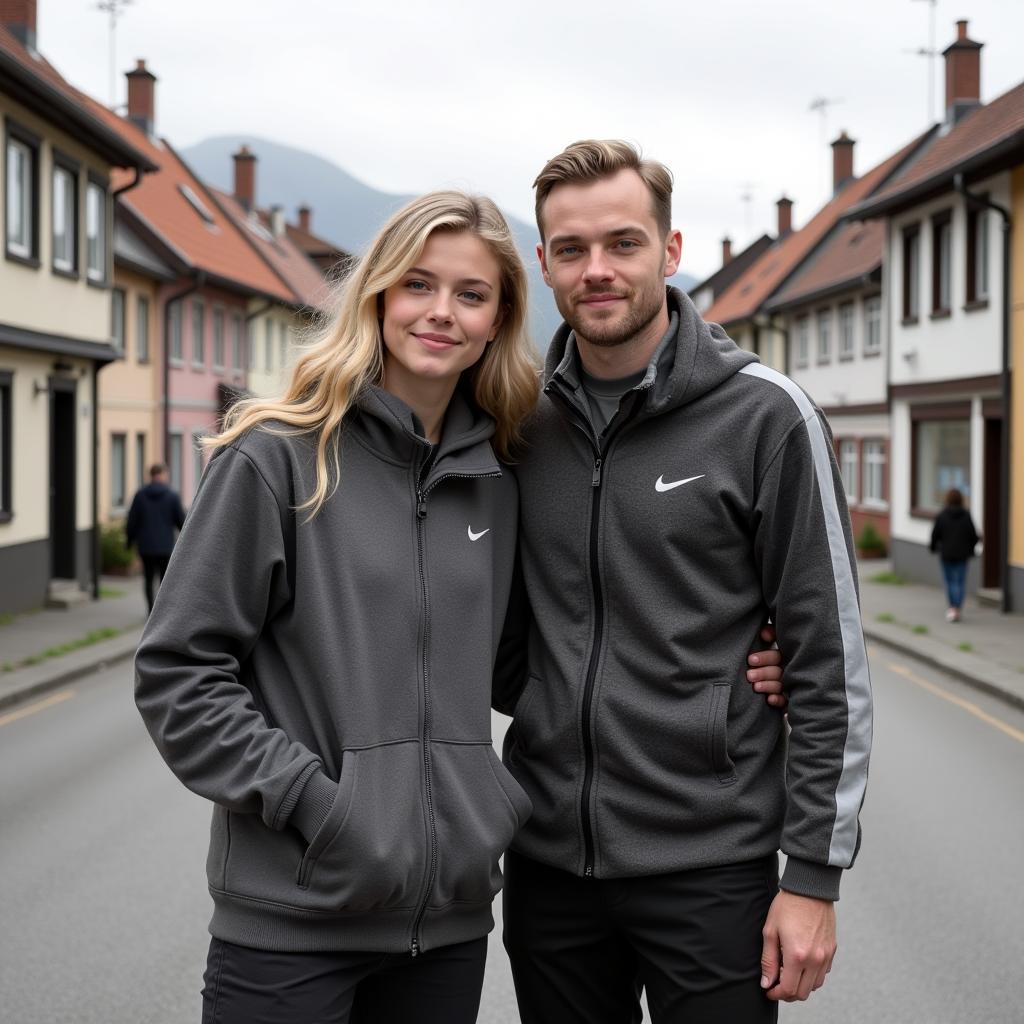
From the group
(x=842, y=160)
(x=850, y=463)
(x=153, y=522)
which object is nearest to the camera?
(x=153, y=522)

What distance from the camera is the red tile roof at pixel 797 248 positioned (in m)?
42.1

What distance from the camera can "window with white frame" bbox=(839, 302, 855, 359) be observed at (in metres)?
35.5

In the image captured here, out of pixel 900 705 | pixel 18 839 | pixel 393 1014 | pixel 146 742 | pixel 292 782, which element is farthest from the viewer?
pixel 900 705

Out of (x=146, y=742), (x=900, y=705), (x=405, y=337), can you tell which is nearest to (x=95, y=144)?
(x=146, y=742)

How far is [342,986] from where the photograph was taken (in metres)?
2.54

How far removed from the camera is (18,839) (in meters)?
7.57

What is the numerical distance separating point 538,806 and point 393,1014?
0.49 m

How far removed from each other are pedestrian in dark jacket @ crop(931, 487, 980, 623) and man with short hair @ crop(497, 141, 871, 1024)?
663 inches

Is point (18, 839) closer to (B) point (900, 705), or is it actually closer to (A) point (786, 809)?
(A) point (786, 809)

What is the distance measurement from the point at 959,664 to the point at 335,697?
13.0 metres

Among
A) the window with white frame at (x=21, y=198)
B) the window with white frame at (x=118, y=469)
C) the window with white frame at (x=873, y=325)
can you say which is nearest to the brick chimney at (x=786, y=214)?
the window with white frame at (x=873, y=325)

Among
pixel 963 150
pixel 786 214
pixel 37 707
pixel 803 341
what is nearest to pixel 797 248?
pixel 803 341

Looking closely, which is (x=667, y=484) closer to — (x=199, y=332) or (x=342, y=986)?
(x=342, y=986)

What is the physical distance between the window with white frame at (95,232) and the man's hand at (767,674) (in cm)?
2079
